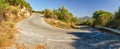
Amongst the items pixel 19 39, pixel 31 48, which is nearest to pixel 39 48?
pixel 31 48

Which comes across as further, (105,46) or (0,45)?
(105,46)

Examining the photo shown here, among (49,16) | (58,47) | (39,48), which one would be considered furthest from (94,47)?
(49,16)

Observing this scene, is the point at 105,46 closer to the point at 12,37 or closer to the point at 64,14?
the point at 12,37

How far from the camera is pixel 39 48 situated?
19.1m

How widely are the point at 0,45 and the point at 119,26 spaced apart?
66.3 feet

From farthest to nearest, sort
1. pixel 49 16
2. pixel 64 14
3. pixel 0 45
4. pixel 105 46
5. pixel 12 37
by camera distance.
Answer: pixel 64 14 < pixel 49 16 < pixel 12 37 < pixel 105 46 < pixel 0 45

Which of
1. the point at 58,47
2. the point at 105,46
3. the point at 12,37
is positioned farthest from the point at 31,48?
the point at 105,46

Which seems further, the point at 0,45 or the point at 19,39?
the point at 19,39

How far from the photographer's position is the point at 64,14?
81125 millimetres

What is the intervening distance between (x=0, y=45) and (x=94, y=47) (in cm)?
687

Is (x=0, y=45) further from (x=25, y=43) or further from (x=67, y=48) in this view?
(x=67, y=48)

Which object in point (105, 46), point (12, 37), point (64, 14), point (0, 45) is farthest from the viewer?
point (64, 14)

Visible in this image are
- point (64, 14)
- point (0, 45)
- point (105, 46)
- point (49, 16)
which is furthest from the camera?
point (64, 14)

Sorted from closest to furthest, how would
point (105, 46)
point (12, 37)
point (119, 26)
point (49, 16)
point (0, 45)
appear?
1. point (0, 45)
2. point (105, 46)
3. point (12, 37)
4. point (119, 26)
5. point (49, 16)
